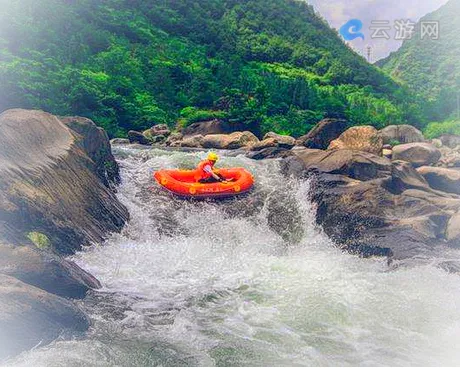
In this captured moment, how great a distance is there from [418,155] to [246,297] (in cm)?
861

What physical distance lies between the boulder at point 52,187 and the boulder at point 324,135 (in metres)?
10.9

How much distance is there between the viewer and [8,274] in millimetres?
4016

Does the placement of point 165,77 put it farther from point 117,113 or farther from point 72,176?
point 72,176

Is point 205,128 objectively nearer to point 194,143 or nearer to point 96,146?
point 194,143

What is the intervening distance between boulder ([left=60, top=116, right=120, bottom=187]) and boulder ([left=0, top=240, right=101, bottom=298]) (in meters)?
3.72

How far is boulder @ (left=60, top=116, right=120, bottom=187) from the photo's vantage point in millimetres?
8312

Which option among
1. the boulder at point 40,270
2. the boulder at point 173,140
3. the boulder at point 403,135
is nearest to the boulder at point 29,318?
the boulder at point 40,270

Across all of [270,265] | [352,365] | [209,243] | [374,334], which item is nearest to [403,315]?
[374,334]

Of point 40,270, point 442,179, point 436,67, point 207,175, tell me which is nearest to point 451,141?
point 442,179

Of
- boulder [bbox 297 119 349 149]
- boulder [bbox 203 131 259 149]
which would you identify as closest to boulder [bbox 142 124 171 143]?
boulder [bbox 203 131 259 149]

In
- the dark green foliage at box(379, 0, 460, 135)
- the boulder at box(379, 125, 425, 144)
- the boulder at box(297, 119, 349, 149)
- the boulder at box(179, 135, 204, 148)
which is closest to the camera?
the boulder at box(297, 119, 349, 149)

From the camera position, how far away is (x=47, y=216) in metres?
5.75

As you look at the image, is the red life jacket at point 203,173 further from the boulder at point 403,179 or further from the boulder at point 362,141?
the boulder at point 362,141

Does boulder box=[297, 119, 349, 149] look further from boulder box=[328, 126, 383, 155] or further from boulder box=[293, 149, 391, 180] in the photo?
boulder box=[293, 149, 391, 180]
